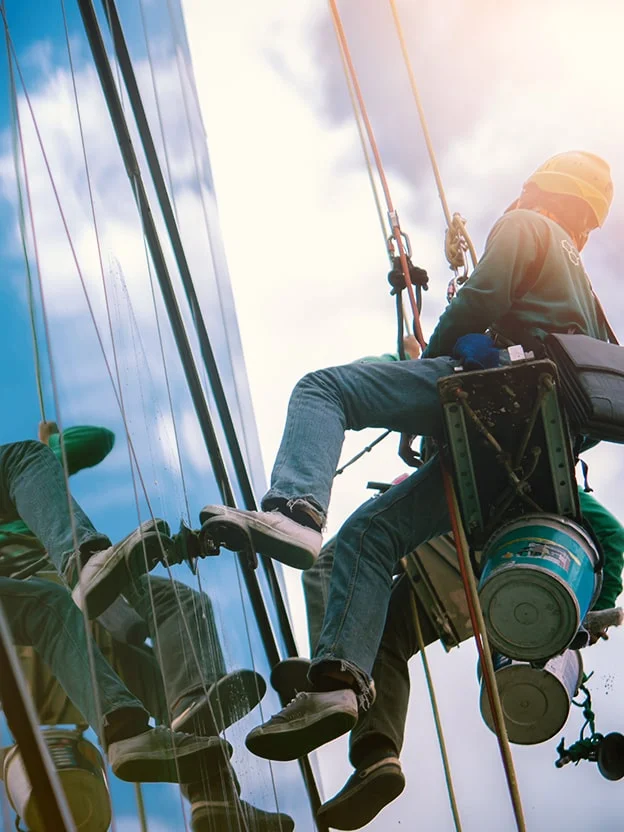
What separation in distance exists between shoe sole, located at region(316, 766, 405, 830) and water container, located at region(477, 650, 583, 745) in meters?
0.54

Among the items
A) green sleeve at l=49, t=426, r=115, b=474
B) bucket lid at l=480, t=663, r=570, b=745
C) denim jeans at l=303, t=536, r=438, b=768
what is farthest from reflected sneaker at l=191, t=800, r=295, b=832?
green sleeve at l=49, t=426, r=115, b=474

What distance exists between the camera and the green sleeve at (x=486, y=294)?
3371mm

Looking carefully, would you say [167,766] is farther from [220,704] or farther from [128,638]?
[220,704]

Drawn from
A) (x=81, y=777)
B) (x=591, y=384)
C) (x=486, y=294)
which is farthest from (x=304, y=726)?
(x=486, y=294)

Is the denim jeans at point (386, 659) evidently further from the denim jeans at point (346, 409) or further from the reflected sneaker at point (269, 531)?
the reflected sneaker at point (269, 531)

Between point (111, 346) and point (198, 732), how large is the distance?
876mm

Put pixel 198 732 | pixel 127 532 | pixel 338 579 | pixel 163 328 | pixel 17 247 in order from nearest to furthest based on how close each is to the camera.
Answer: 1. pixel 17 247
2. pixel 127 532
3. pixel 198 732
4. pixel 338 579
5. pixel 163 328

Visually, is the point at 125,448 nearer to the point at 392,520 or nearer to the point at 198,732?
the point at 198,732

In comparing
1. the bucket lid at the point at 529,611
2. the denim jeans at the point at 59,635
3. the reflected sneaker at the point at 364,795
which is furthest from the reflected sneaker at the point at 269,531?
the reflected sneaker at the point at 364,795

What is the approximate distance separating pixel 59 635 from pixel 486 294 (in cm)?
183

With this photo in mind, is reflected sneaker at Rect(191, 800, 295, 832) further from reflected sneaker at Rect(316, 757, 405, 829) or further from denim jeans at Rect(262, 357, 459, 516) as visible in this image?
denim jeans at Rect(262, 357, 459, 516)

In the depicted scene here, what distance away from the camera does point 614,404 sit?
3121 mm

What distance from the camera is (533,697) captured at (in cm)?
358

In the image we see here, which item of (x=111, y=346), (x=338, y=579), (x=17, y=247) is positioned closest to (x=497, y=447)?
(x=338, y=579)
